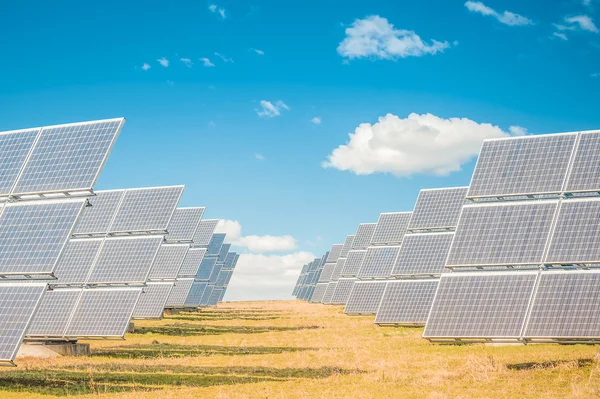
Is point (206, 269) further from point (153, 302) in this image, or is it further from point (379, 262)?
point (379, 262)

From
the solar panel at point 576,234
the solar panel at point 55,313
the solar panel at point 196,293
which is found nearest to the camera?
the solar panel at point 576,234

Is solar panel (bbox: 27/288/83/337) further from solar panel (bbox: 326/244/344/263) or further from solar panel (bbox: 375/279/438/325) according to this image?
solar panel (bbox: 326/244/344/263)

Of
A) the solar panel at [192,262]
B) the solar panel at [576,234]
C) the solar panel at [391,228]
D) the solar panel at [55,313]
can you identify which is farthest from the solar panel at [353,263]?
the solar panel at [576,234]

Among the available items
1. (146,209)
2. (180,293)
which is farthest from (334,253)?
(146,209)

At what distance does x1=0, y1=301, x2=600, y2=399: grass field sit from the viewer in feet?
51.5

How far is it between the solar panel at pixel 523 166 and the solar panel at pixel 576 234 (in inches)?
37.9

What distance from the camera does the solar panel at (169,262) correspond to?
4316 centimetres

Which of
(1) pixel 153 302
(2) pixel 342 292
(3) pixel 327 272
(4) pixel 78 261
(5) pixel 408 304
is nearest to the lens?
(4) pixel 78 261

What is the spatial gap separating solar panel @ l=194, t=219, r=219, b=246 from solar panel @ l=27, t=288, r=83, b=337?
29.8 m

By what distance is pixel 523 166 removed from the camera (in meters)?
22.7

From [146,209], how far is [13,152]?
11820mm

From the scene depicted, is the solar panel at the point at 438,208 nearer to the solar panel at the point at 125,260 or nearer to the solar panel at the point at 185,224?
the solar panel at the point at 125,260

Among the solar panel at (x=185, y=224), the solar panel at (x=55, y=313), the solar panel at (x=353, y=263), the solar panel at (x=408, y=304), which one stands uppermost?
the solar panel at (x=353, y=263)

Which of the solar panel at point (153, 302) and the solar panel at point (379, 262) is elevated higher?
the solar panel at point (379, 262)
